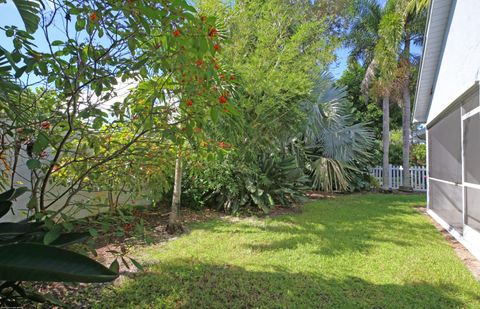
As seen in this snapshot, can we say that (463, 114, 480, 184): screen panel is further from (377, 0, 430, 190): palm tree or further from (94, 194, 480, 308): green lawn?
(377, 0, 430, 190): palm tree

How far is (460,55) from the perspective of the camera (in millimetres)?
5148

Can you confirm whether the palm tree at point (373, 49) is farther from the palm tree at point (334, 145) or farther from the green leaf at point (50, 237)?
the green leaf at point (50, 237)

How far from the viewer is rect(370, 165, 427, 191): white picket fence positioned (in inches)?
555

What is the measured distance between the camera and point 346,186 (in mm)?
12016

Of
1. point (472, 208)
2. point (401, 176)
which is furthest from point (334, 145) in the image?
point (472, 208)

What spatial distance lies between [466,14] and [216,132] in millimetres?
4543

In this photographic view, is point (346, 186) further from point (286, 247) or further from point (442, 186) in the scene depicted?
point (286, 247)

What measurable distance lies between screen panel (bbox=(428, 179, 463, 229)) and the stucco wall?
175 centimetres

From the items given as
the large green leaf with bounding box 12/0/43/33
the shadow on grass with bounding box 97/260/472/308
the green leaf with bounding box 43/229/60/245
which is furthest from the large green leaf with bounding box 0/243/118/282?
the shadow on grass with bounding box 97/260/472/308

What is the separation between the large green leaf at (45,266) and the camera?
1243 mm

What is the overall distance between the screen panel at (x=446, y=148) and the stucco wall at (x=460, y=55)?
1.22 feet

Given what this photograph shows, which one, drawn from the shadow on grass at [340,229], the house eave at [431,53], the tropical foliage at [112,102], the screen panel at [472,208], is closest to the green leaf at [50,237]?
the tropical foliage at [112,102]

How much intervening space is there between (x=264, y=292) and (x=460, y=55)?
5027 millimetres

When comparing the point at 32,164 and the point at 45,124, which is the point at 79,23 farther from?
the point at 32,164
